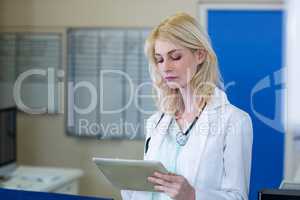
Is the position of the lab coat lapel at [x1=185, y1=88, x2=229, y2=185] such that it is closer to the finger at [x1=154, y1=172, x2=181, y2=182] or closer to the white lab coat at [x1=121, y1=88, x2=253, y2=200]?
the white lab coat at [x1=121, y1=88, x2=253, y2=200]

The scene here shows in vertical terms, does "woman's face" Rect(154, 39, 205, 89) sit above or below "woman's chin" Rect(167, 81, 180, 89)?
above

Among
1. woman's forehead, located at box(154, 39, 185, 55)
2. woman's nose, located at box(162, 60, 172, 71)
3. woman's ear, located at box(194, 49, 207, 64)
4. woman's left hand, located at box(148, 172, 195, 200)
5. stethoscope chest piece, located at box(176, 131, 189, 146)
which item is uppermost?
woman's forehead, located at box(154, 39, 185, 55)

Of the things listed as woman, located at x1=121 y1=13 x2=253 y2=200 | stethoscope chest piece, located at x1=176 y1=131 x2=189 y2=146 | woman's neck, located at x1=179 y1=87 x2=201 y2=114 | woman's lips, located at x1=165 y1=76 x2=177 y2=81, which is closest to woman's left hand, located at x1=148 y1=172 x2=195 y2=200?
woman, located at x1=121 y1=13 x2=253 y2=200

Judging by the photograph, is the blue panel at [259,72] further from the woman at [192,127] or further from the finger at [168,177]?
the finger at [168,177]

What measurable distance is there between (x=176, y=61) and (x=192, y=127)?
0.92ft

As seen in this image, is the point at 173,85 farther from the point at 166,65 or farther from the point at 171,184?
the point at 171,184

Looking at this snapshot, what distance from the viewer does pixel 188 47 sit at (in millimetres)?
1655

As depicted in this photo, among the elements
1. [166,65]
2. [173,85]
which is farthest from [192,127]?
[166,65]

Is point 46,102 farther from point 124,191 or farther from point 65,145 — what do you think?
point 124,191

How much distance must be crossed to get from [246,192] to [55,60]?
6.32 ft

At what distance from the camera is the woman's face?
1646mm

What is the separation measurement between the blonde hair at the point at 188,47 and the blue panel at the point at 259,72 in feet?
3.50

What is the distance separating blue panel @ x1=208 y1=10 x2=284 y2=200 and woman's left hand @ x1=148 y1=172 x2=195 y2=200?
4.80ft

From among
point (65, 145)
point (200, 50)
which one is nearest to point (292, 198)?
point (200, 50)
